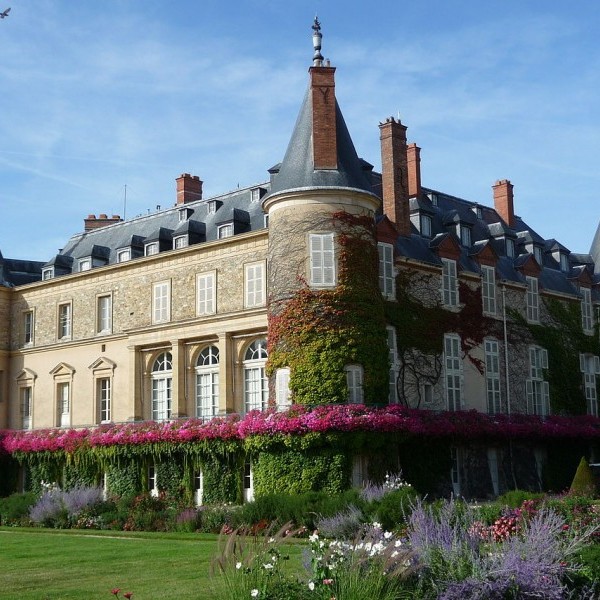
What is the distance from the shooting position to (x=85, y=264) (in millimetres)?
39656

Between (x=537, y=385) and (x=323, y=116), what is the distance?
48.0ft

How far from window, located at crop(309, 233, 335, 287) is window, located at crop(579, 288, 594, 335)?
1592cm

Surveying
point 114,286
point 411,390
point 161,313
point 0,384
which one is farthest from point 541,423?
point 0,384

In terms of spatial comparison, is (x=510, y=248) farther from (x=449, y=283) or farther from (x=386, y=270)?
(x=386, y=270)

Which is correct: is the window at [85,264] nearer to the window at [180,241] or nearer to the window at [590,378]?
the window at [180,241]

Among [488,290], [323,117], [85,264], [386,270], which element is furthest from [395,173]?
[85,264]

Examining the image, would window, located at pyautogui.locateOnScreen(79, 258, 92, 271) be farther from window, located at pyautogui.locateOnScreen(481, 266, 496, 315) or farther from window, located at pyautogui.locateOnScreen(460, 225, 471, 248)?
window, located at pyautogui.locateOnScreen(481, 266, 496, 315)

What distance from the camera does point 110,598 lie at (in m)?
12.4

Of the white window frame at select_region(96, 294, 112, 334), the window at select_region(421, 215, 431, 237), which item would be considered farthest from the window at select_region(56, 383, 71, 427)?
the window at select_region(421, 215, 431, 237)

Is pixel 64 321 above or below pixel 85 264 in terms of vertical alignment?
below

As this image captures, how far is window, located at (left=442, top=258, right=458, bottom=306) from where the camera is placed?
3391cm

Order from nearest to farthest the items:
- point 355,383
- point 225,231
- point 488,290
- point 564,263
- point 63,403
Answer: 1. point 355,383
2. point 225,231
3. point 488,290
4. point 63,403
5. point 564,263

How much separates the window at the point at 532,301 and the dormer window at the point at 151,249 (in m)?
14.7

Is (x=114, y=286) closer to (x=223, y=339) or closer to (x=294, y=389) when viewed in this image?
(x=223, y=339)
